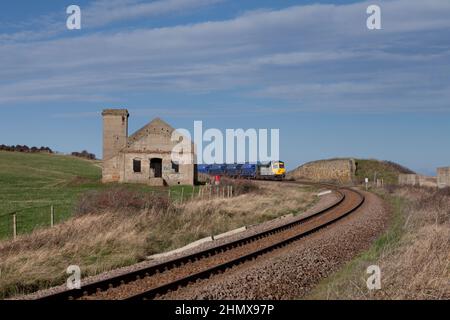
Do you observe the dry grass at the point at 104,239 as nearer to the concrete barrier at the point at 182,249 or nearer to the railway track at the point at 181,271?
the concrete barrier at the point at 182,249

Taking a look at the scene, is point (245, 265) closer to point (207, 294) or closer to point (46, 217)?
point (207, 294)

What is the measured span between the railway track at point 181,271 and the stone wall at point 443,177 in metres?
25.7

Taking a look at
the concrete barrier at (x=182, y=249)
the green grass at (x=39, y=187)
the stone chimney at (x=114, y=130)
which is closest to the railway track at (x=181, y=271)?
the concrete barrier at (x=182, y=249)

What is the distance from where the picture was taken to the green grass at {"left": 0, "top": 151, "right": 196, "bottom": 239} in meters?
25.9

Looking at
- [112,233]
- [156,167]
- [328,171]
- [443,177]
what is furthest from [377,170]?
[112,233]

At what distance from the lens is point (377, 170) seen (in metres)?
79.4

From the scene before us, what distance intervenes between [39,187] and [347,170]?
3994 centimetres

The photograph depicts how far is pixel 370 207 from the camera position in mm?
32438

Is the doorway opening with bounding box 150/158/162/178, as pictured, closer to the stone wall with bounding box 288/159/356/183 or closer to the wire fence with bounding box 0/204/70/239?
the wire fence with bounding box 0/204/70/239

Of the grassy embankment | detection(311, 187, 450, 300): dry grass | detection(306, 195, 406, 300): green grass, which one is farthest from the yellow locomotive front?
detection(311, 187, 450, 300): dry grass

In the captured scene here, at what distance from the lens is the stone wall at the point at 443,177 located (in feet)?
142

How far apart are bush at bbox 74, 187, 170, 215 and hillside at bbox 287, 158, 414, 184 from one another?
52880mm

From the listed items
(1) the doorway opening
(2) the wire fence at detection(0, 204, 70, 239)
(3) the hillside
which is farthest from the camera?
(3) the hillside
